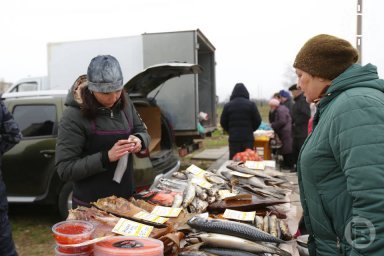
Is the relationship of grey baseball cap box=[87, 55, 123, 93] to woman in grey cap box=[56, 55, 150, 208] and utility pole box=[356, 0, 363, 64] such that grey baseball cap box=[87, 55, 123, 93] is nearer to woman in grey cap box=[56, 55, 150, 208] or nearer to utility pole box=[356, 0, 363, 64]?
woman in grey cap box=[56, 55, 150, 208]

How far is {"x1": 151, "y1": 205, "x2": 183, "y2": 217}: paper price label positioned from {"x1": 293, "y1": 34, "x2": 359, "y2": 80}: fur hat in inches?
43.7

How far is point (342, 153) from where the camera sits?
56.1 inches

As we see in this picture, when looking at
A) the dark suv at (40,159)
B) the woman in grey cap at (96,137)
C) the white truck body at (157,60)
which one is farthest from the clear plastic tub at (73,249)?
the white truck body at (157,60)

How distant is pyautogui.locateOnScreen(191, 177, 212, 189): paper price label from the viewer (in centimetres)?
285

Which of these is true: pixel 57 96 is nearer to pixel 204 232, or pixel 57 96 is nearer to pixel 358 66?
pixel 204 232

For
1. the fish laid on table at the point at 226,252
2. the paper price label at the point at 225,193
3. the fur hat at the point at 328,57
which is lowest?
the fish laid on table at the point at 226,252

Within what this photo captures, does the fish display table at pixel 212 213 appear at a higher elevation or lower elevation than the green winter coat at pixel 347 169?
lower

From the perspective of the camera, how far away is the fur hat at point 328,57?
168cm

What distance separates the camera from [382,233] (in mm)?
1335

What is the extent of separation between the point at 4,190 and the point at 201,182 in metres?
1.78

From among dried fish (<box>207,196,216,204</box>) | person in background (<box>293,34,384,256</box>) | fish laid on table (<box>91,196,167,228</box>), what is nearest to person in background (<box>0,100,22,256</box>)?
fish laid on table (<box>91,196,167,228</box>)

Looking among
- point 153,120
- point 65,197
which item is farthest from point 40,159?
point 153,120

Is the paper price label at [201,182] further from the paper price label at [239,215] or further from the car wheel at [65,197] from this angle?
the car wheel at [65,197]

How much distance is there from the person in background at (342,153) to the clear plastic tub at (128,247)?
0.74 meters
